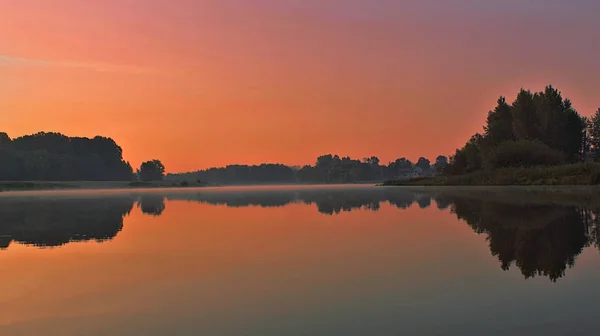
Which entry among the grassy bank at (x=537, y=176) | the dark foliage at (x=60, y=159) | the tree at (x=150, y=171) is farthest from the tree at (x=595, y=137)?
the tree at (x=150, y=171)

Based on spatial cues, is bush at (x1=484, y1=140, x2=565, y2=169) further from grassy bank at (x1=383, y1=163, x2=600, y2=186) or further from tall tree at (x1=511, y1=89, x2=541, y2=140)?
tall tree at (x1=511, y1=89, x2=541, y2=140)

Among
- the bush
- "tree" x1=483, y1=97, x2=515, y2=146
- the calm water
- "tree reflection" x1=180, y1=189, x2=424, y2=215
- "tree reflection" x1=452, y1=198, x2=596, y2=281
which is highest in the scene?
"tree" x1=483, y1=97, x2=515, y2=146

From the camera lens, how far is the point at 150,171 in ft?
615

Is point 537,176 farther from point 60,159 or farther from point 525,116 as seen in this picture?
point 60,159

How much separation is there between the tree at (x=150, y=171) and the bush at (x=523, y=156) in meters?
142

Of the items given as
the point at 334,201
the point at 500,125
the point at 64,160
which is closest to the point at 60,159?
the point at 64,160

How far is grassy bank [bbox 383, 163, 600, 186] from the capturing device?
51.5m

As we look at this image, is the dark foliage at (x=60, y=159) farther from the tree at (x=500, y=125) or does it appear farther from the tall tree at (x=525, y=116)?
the tall tree at (x=525, y=116)

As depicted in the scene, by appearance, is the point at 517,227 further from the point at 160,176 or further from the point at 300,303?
the point at 160,176

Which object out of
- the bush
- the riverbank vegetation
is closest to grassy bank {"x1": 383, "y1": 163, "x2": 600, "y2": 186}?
the riverbank vegetation

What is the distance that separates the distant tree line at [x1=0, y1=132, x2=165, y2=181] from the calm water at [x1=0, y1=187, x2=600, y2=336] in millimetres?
134616

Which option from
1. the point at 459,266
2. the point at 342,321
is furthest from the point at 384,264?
the point at 342,321

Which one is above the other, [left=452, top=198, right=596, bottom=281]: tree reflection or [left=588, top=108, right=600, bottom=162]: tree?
[left=588, top=108, right=600, bottom=162]: tree

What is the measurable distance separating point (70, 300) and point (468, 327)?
253 inches
